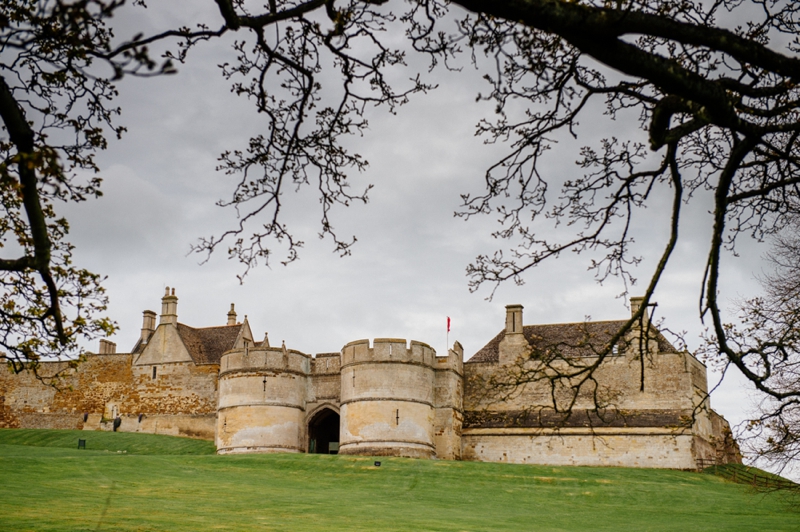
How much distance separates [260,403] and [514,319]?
14.1 m

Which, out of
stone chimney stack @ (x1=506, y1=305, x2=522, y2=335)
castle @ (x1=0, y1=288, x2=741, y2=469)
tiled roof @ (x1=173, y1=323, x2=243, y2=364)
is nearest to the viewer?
castle @ (x1=0, y1=288, x2=741, y2=469)

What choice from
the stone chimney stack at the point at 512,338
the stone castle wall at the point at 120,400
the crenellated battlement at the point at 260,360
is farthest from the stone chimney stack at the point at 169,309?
the stone chimney stack at the point at 512,338

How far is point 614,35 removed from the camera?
5.92 meters

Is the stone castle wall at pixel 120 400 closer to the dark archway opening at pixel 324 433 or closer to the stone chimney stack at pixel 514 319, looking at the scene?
the dark archway opening at pixel 324 433

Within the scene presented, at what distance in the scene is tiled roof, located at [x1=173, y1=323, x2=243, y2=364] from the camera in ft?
165

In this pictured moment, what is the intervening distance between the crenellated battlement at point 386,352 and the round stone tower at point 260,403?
3.54 m

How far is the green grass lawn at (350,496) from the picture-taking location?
19.2m

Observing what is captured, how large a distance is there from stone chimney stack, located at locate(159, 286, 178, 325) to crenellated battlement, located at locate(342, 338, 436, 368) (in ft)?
45.8

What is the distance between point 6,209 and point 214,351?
4017 cm

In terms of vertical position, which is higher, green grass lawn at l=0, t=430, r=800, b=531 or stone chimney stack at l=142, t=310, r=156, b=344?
stone chimney stack at l=142, t=310, r=156, b=344

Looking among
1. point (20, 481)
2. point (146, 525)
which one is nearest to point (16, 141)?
point (146, 525)

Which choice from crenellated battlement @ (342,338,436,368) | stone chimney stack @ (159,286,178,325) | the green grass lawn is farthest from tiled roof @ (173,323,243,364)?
the green grass lawn

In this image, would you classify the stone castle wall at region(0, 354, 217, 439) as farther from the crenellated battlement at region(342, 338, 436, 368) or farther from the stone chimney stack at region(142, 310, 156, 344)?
the crenellated battlement at region(342, 338, 436, 368)

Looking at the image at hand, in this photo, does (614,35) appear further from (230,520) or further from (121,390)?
(121,390)
